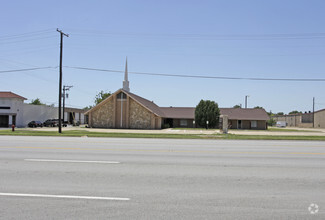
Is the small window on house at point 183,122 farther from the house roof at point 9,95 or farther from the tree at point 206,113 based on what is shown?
the house roof at point 9,95

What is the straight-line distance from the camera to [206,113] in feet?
171

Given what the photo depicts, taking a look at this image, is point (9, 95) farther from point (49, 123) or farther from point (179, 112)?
point (179, 112)

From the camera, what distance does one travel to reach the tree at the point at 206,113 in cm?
5212

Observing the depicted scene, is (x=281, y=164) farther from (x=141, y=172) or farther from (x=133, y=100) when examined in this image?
(x=133, y=100)

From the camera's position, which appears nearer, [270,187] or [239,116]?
[270,187]

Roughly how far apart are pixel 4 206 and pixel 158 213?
290cm

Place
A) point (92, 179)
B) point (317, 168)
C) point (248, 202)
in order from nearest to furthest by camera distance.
→ point (248, 202), point (92, 179), point (317, 168)

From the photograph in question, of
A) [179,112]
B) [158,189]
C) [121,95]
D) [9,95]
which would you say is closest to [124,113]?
[121,95]

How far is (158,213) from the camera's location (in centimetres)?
455

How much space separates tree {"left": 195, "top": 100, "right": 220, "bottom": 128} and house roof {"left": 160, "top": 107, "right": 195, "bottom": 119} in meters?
4.47

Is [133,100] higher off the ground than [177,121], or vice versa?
[133,100]

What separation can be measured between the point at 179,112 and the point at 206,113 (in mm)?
9559

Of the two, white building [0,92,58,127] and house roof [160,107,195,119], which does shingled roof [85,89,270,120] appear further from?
white building [0,92,58,127]

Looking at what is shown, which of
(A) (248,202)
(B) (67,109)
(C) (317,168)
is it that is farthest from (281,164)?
(B) (67,109)
